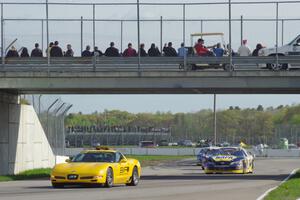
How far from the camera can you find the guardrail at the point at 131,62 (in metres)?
34.1

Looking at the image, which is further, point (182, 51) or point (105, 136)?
point (105, 136)

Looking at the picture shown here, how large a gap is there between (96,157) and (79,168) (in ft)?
4.65

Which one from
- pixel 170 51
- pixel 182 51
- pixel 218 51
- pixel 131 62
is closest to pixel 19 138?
pixel 131 62

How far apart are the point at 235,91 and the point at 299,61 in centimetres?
386

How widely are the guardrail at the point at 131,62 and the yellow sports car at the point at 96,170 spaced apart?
29.1 ft

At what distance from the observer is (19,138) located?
37438 millimetres

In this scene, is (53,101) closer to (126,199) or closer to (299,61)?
(299,61)

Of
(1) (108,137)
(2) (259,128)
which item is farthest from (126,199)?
(2) (259,128)

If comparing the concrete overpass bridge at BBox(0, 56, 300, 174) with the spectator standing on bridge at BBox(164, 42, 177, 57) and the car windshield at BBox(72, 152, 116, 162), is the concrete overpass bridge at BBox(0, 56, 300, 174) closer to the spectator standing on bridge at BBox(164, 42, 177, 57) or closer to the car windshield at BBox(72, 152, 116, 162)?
the spectator standing on bridge at BBox(164, 42, 177, 57)

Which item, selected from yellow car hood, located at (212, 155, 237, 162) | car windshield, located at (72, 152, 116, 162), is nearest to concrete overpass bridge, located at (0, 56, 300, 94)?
yellow car hood, located at (212, 155, 237, 162)

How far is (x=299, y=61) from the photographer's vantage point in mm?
34188

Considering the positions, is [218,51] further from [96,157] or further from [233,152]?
[96,157]

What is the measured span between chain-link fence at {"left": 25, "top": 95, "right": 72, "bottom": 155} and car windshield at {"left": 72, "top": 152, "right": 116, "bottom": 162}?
15.6m

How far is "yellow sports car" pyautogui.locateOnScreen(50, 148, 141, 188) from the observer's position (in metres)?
23.5
